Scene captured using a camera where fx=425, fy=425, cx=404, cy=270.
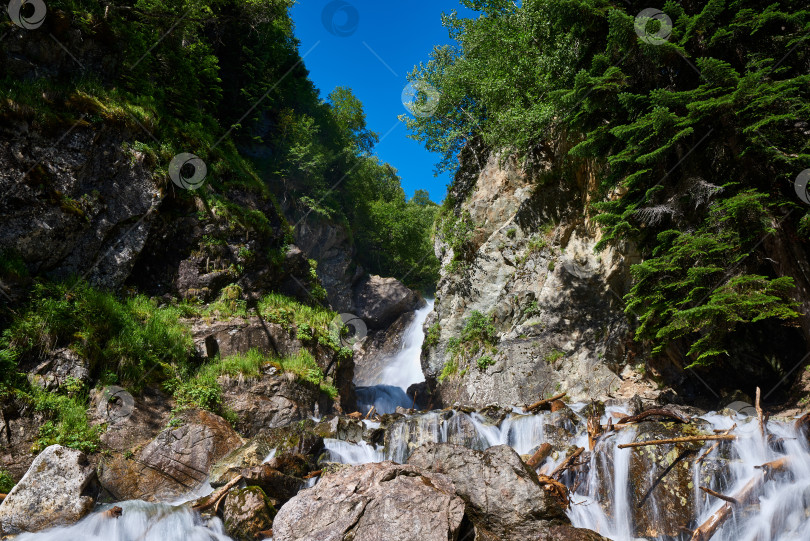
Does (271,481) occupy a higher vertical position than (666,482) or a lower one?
higher

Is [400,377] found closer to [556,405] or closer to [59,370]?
[556,405]

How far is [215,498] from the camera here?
252 inches

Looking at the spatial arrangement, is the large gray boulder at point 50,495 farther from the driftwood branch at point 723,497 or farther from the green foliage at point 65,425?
the driftwood branch at point 723,497

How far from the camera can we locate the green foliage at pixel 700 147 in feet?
22.1

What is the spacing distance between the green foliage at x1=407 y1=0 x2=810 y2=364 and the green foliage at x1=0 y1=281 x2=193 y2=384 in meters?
10.5

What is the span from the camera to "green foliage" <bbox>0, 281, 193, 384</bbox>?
8.40 meters

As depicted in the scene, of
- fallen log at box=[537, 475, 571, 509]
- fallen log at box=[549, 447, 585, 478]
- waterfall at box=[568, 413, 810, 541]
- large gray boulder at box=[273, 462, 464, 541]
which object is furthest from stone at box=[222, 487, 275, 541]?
waterfall at box=[568, 413, 810, 541]

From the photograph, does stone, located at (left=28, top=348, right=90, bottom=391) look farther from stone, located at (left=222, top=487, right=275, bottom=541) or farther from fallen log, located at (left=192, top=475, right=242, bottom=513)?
stone, located at (left=222, top=487, right=275, bottom=541)

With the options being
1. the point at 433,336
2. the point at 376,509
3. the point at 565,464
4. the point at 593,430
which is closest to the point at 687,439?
the point at 593,430

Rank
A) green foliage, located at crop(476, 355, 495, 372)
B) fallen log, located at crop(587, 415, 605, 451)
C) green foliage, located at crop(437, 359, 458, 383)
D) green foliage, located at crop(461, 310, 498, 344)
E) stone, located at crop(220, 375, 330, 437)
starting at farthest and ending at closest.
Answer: green foliage, located at crop(437, 359, 458, 383)
green foliage, located at crop(461, 310, 498, 344)
green foliage, located at crop(476, 355, 495, 372)
stone, located at crop(220, 375, 330, 437)
fallen log, located at crop(587, 415, 605, 451)

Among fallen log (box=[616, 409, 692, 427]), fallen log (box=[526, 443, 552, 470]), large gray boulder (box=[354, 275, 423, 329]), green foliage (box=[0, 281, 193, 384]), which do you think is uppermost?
large gray boulder (box=[354, 275, 423, 329])

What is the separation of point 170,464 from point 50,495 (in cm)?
227

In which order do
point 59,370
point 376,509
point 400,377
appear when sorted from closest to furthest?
1. point 376,509
2. point 59,370
3. point 400,377

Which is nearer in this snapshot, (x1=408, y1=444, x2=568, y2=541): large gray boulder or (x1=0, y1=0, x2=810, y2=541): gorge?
(x1=408, y1=444, x2=568, y2=541): large gray boulder
